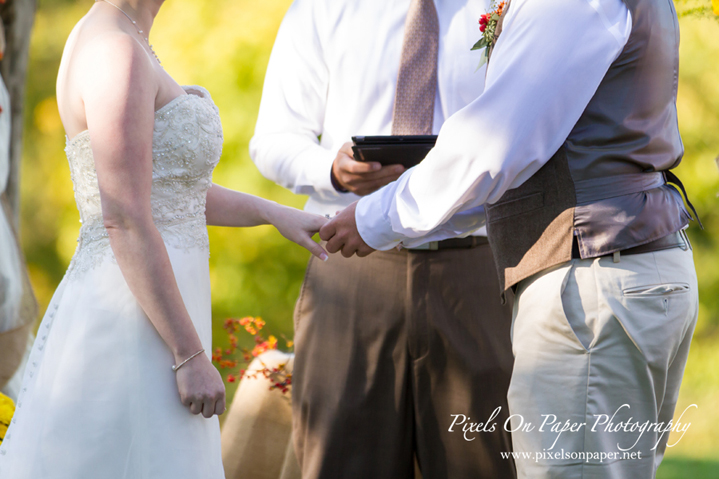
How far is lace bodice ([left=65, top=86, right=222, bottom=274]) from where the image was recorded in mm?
1407

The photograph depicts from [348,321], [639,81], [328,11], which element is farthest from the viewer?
[328,11]


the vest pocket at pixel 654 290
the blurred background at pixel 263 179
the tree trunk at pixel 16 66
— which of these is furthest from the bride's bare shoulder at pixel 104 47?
the tree trunk at pixel 16 66

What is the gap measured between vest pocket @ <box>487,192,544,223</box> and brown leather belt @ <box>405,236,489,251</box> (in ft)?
1.15

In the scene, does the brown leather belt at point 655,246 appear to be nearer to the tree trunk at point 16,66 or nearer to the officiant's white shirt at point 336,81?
the officiant's white shirt at point 336,81

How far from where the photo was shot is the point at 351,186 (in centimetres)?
205

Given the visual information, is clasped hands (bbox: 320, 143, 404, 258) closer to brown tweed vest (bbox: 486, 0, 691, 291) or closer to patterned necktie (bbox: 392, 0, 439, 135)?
patterned necktie (bbox: 392, 0, 439, 135)

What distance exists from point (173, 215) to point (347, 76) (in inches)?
35.7

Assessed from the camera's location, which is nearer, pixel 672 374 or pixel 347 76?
pixel 672 374

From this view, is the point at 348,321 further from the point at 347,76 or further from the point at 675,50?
the point at 675,50

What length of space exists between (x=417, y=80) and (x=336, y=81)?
0.29 meters

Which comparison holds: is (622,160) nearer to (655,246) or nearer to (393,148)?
(655,246)

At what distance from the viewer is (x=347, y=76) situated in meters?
2.13

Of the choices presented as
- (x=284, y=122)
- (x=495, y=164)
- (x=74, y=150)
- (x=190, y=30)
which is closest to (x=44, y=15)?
(x=190, y=30)

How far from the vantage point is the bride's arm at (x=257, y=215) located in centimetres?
185
